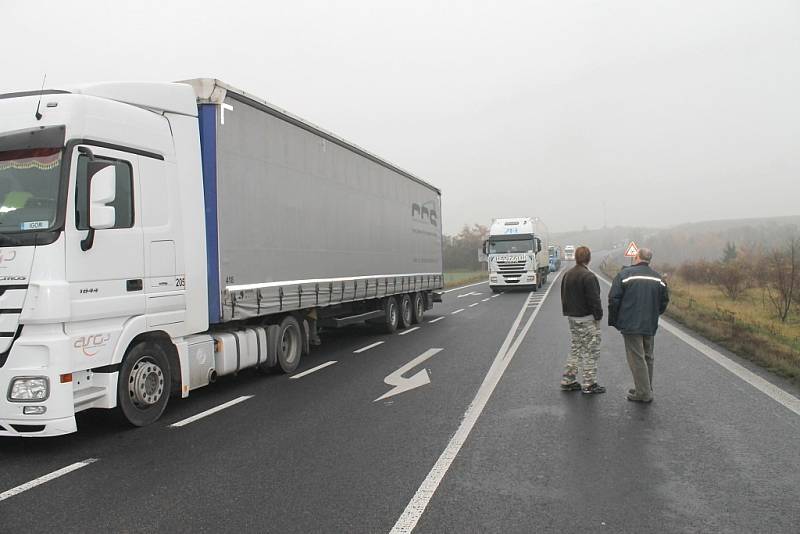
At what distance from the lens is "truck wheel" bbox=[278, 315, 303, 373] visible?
8.53 m

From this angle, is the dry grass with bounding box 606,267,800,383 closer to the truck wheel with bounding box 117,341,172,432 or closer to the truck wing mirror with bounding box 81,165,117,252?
the truck wheel with bounding box 117,341,172,432

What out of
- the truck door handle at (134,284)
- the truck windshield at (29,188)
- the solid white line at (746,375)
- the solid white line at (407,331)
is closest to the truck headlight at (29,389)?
the truck door handle at (134,284)

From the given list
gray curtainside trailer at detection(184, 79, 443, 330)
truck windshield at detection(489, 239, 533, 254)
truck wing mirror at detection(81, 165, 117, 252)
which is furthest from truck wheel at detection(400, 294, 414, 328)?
truck windshield at detection(489, 239, 533, 254)

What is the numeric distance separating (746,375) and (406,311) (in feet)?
26.3

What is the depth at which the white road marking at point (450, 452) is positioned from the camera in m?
3.58

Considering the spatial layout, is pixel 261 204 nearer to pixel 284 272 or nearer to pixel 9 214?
pixel 284 272

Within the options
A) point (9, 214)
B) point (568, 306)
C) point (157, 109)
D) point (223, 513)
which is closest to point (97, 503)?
point (223, 513)

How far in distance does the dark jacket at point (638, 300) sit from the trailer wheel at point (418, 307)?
28.6 ft

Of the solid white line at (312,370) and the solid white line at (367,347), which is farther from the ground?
the solid white line at (312,370)

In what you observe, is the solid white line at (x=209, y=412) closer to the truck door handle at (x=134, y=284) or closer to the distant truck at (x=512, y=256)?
the truck door handle at (x=134, y=284)

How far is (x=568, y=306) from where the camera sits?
7125mm

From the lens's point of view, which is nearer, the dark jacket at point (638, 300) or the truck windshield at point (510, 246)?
the dark jacket at point (638, 300)

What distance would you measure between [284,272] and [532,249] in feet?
70.5

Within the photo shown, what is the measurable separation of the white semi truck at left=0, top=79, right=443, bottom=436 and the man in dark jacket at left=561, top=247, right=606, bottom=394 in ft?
13.0
